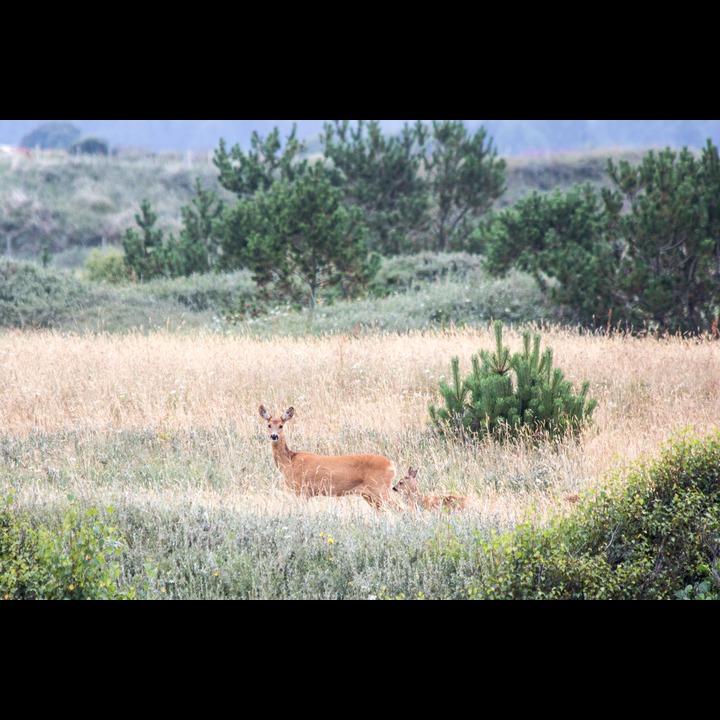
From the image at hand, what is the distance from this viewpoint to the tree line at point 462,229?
1420 cm

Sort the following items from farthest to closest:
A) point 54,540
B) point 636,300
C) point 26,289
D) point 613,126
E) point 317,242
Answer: point 613,126 → point 26,289 → point 317,242 → point 636,300 → point 54,540

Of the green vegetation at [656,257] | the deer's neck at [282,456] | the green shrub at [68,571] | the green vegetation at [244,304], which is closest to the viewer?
the green shrub at [68,571]

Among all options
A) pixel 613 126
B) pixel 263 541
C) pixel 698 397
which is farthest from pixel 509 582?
pixel 613 126

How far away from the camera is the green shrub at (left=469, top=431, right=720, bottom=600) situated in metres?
5.60

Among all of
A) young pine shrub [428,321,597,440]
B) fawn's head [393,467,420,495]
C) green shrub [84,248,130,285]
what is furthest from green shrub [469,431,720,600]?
green shrub [84,248,130,285]

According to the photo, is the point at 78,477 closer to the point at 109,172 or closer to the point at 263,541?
the point at 263,541

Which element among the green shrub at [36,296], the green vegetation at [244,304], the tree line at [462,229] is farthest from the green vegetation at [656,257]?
the green shrub at [36,296]

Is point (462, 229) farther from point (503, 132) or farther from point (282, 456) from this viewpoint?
point (503, 132)

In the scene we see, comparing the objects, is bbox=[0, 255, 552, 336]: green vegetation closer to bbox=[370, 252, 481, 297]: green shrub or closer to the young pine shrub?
bbox=[370, 252, 481, 297]: green shrub

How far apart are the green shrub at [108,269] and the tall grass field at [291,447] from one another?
12.4 meters

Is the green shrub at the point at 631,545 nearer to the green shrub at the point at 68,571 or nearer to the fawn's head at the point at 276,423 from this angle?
the fawn's head at the point at 276,423

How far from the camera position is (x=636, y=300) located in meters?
14.6
